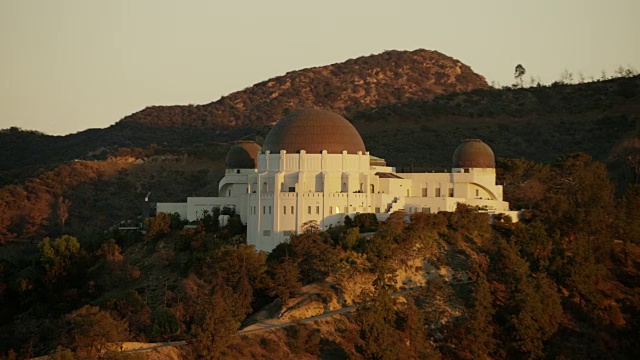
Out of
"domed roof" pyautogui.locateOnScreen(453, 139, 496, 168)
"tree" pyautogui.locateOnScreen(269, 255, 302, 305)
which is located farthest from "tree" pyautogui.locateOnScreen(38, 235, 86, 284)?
"domed roof" pyautogui.locateOnScreen(453, 139, 496, 168)

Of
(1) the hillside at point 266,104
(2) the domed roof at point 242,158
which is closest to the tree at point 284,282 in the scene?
(2) the domed roof at point 242,158

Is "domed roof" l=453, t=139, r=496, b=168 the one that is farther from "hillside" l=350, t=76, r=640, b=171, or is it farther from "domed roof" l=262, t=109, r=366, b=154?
"hillside" l=350, t=76, r=640, b=171

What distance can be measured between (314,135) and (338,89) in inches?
3717

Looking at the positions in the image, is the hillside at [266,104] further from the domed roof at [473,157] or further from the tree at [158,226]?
the domed roof at [473,157]

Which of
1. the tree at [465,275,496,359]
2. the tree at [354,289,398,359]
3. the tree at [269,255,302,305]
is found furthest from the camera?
the tree at [269,255,302,305]

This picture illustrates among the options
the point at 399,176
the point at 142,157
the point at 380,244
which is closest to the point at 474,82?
the point at 142,157

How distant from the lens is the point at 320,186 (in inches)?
3196

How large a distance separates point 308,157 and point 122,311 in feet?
48.3

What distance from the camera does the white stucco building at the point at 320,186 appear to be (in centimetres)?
8088

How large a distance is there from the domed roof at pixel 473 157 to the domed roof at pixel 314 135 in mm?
7836

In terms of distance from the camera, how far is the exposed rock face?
566 ft

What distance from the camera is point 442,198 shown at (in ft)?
274

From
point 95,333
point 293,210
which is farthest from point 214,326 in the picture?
point 293,210

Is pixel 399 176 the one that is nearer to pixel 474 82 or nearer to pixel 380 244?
pixel 380 244
